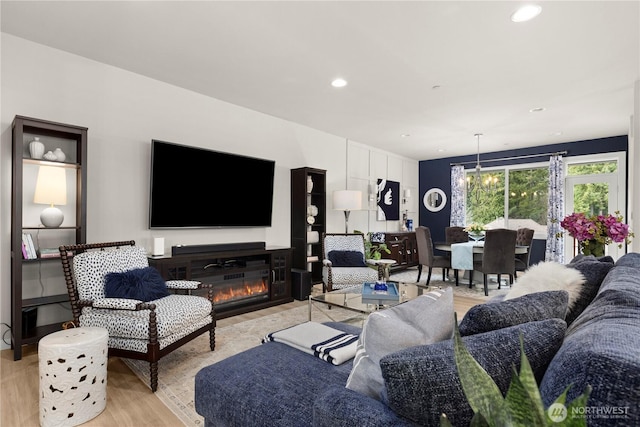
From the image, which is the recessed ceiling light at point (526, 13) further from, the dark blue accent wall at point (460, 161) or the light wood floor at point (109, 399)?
the dark blue accent wall at point (460, 161)

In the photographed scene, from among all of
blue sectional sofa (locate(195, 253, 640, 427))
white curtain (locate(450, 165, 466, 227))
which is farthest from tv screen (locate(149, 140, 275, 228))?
white curtain (locate(450, 165, 466, 227))

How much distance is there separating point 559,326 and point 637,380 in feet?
1.18

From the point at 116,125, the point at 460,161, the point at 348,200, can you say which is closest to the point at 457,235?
the point at 460,161

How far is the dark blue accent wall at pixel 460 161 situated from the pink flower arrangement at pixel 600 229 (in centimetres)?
466

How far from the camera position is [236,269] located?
4047 millimetres

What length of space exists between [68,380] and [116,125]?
248cm

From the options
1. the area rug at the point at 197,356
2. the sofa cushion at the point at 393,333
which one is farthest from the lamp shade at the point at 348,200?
the sofa cushion at the point at 393,333

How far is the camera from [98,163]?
3.28 metres

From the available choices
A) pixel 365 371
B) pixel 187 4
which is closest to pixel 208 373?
pixel 365 371

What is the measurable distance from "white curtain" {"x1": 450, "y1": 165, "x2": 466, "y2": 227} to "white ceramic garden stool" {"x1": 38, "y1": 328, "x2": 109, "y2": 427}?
727cm

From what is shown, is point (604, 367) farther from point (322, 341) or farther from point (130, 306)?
point (130, 306)

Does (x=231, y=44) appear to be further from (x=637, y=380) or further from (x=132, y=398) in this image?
(x=637, y=380)

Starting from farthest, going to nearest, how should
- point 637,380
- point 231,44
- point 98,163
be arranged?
point 98,163 < point 231,44 < point 637,380

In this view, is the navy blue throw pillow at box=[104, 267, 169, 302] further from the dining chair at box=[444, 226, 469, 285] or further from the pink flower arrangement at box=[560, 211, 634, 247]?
the dining chair at box=[444, 226, 469, 285]
